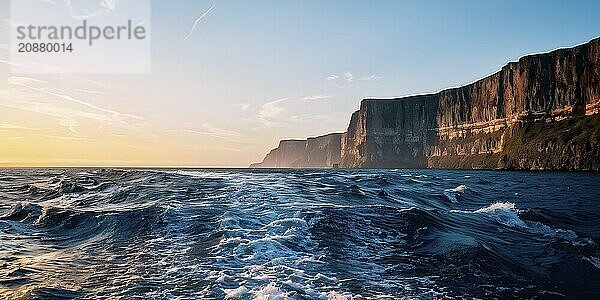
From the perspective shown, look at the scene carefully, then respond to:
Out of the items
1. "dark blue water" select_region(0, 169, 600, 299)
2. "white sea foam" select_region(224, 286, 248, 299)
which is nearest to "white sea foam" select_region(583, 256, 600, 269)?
"dark blue water" select_region(0, 169, 600, 299)

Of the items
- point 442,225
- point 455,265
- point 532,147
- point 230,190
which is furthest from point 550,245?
point 532,147

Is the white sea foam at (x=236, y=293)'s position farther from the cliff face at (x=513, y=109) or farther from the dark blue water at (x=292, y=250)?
the cliff face at (x=513, y=109)

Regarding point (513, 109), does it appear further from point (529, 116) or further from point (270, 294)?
point (270, 294)

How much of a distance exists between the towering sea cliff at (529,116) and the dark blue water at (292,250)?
80.9 metres

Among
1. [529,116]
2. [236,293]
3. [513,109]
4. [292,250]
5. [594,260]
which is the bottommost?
[594,260]

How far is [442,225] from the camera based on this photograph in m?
17.5

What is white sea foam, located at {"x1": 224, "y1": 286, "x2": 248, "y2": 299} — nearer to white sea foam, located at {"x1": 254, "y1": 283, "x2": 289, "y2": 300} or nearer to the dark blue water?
the dark blue water

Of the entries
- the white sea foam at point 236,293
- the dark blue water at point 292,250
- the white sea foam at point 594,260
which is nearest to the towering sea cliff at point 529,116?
the dark blue water at point 292,250

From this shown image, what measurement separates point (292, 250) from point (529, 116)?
133504 mm

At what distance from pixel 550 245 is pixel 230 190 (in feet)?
59.3

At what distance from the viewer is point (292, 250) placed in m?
13.2

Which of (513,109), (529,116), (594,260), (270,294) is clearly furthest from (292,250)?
(513,109)

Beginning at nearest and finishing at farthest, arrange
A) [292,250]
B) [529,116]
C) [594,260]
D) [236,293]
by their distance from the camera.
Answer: [236,293] → [594,260] → [292,250] → [529,116]

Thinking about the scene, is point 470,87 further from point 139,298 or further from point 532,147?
point 139,298
